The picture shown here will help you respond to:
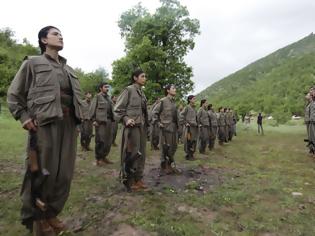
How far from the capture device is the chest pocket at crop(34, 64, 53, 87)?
15.1ft

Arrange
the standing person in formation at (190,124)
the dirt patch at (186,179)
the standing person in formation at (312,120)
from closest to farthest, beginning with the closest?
the dirt patch at (186,179) → the standing person in formation at (190,124) → the standing person in formation at (312,120)

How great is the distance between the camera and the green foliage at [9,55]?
30.9 m

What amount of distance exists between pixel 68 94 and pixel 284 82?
75.5 metres

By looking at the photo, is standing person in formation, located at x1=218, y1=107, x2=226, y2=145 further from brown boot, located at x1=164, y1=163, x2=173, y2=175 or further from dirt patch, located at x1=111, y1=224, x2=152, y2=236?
dirt patch, located at x1=111, y1=224, x2=152, y2=236

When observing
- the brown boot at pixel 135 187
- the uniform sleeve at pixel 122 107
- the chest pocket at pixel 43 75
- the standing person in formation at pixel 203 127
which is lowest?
the brown boot at pixel 135 187

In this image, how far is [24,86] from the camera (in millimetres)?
4652

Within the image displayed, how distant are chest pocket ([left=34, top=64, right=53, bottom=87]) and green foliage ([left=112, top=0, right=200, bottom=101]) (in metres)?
26.8

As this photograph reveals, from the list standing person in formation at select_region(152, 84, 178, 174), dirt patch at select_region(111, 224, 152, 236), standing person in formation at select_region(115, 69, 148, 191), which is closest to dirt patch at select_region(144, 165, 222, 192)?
standing person in formation at select_region(152, 84, 178, 174)

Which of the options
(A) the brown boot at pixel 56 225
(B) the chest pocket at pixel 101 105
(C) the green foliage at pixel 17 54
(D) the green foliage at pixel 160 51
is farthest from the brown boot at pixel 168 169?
(C) the green foliage at pixel 17 54

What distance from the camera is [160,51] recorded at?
32.1m

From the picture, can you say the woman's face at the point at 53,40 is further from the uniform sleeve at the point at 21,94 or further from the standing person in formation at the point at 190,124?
the standing person in formation at the point at 190,124

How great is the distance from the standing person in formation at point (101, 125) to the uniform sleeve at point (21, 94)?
6.01 metres

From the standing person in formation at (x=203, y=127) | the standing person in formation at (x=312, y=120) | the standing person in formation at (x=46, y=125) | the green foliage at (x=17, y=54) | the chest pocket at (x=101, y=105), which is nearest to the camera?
the standing person in formation at (x=46, y=125)

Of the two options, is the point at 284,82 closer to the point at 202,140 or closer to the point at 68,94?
the point at 202,140
